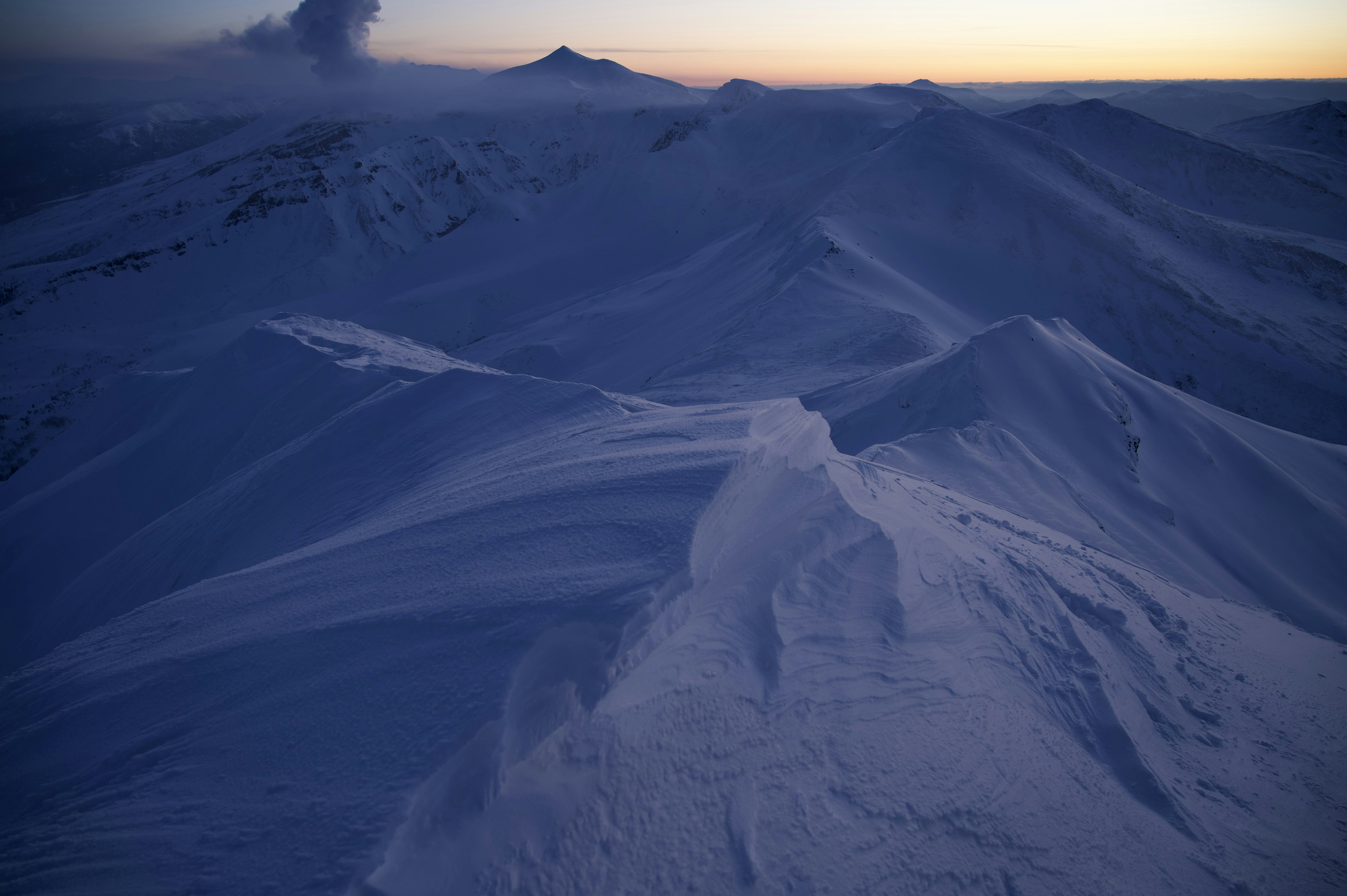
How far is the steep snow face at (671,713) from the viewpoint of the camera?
2.48m

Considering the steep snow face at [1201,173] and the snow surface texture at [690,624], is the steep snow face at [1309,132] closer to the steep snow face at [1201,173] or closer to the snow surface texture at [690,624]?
the steep snow face at [1201,173]

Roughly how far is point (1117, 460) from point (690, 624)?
9359mm

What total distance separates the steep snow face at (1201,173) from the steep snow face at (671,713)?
41862mm

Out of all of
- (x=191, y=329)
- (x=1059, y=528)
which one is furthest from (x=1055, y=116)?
(x=191, y=329)

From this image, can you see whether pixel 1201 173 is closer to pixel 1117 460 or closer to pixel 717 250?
pixel 717 250

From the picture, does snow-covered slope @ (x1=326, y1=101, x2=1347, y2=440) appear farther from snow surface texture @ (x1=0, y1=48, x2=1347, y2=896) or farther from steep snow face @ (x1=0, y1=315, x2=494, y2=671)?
steep snow face @ (x1=0, y1=315, x2=494, y2=671)

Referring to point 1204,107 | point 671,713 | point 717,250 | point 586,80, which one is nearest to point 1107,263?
point 717,250

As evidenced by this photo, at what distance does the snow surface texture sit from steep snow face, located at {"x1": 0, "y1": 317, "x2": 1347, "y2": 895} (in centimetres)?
2

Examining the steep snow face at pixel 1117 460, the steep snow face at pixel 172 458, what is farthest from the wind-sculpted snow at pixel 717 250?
the steep snow face at pixel 172 458

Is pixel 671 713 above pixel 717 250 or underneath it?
above

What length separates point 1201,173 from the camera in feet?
133

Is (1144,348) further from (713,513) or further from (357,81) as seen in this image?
(357,81)

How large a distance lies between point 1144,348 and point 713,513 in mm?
23164

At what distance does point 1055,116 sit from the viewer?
47.5 m
